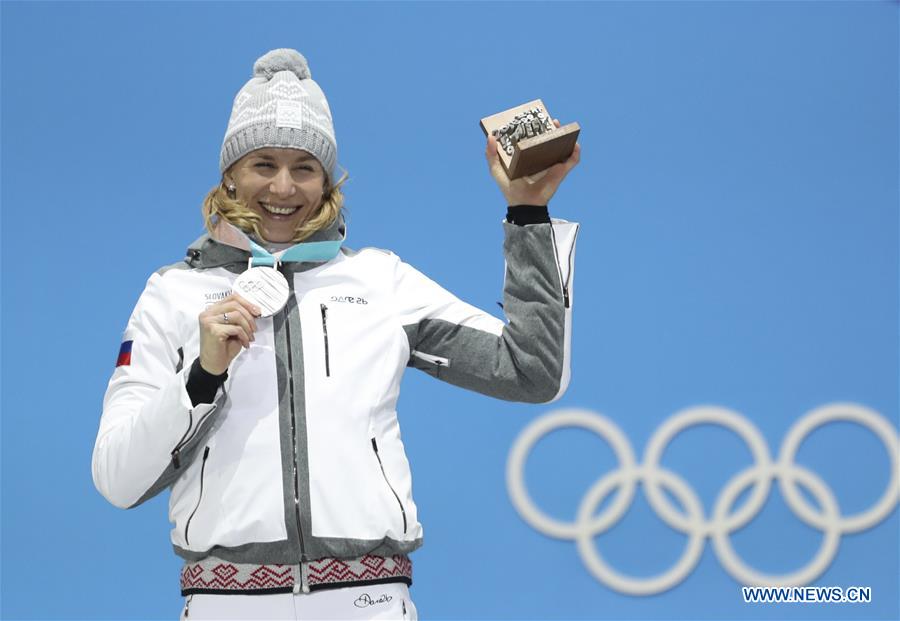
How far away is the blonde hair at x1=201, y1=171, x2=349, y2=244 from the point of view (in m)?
1.85

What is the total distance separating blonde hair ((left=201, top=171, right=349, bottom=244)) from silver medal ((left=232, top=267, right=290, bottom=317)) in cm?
14

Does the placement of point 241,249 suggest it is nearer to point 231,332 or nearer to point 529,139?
point 231,332

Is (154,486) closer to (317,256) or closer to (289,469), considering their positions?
(289,469)

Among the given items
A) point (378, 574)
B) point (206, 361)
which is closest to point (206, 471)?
point (206, 361)

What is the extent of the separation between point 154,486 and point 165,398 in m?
0.14

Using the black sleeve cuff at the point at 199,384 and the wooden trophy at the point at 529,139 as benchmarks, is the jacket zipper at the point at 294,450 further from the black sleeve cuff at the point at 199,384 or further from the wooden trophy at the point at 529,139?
the wooden trophy at the point at 529,139

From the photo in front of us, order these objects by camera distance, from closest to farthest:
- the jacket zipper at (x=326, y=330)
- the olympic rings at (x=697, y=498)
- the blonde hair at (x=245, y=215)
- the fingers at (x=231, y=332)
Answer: the fingers at (x=231, y=332), the jacket zipper at (x=326, y=330), the blonde hair at (x=245, y=215), the olympic rings at (x=697, y=498)

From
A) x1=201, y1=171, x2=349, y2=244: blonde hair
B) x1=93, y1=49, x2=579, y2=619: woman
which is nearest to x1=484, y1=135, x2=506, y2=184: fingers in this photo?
x1=93, y1=49, x2=579, y2=619: woman

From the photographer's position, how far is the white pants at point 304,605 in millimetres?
1653

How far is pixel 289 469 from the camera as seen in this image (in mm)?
1669

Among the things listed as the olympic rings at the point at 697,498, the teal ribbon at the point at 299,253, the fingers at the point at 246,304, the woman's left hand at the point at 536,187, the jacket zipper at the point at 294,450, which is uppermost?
the woman's left hand at the point at 536,187

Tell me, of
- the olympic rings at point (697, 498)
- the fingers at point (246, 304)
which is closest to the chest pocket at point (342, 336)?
the fingers at point (246, 304)

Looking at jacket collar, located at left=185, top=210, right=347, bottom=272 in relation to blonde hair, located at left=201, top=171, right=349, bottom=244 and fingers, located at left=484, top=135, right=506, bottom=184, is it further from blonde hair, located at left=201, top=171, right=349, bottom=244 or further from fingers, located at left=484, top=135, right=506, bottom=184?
fingers, located at left=484, top=135, right=506, bottom=184

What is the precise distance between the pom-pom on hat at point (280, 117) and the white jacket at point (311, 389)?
0.14 metres
